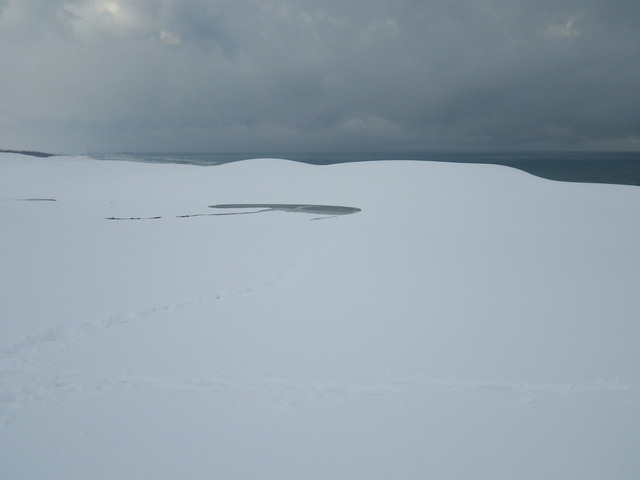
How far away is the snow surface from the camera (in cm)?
332

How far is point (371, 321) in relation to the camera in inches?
233

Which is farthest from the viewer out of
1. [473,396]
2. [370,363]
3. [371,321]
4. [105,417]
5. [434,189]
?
[434,189]

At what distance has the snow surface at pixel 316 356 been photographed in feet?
10.9

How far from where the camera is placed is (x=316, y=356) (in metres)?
4.86

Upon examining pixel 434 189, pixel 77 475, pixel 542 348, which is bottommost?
pixel 77 475

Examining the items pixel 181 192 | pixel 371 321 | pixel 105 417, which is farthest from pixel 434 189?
pixel 105 417

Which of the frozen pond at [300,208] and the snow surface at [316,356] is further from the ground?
the frozen pond at [300,208]

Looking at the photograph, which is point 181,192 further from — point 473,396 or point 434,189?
point 473,396

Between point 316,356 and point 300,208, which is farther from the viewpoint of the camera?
point 300,208

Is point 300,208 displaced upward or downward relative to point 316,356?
upward

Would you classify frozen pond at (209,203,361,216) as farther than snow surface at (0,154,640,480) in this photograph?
Yes

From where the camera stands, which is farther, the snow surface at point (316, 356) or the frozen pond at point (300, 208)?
A: the frozen pond at point (300, 208)

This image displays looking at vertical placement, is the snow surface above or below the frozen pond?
below

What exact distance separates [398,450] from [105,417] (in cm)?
280
